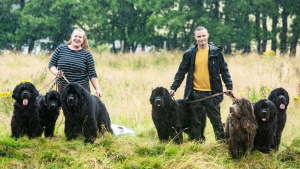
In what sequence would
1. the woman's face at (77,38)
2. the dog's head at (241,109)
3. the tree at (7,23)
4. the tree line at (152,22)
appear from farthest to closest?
1. the tree at (7,23)
2. the tree line at (152,22)
3. the woman's face at (77,38)
4. the dog's head at (241,109)

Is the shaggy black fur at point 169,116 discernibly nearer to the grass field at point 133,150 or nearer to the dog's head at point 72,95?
the grass field at point 133,150

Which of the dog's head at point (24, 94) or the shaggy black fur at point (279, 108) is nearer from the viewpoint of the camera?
the dog's head at point (24, 94)

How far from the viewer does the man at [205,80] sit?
5.07 meters

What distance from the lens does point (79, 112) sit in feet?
16.0

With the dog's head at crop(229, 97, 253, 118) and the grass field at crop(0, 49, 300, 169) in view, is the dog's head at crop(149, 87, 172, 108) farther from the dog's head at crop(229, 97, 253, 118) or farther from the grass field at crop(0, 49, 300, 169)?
the dog's head at crop(229, 97, 253, 118)

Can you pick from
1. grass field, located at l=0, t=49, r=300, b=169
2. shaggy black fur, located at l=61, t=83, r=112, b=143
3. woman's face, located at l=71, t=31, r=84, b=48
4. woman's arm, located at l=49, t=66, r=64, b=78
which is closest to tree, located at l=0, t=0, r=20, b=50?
grass field, located at l=0, t=49, r=300, b=169

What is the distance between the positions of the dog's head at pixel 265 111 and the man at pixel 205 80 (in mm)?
607

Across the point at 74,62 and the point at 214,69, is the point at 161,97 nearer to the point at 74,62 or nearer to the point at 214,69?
the point at 214,69

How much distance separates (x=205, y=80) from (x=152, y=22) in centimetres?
2019

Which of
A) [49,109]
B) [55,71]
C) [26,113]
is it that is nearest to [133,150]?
[49,109]

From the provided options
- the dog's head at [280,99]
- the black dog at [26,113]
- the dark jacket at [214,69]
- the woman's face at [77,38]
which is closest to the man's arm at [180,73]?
the dark jacket at [214,69]

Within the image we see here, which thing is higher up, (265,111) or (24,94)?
(24,94)

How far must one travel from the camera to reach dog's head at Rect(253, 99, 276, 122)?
449 cm

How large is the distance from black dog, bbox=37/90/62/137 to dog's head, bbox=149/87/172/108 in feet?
5.18
